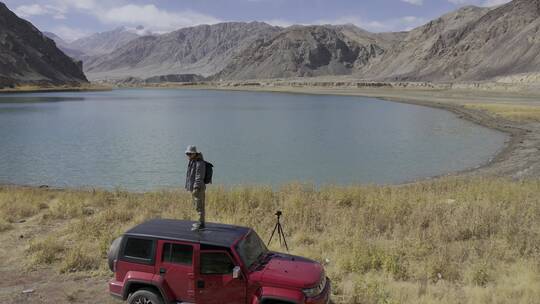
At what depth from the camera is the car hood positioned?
6.60 meters

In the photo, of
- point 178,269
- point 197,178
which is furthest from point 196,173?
point 178,269

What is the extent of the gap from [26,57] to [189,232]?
594ft

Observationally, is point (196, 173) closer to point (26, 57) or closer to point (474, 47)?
point (474, 47)

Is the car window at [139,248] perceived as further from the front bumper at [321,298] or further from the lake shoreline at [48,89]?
the lake shoreline at [48,89]

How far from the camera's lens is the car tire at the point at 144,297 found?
23.0 ft

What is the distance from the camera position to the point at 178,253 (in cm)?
691

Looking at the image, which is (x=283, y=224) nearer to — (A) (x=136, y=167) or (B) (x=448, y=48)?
(A) (x=136, y=167)

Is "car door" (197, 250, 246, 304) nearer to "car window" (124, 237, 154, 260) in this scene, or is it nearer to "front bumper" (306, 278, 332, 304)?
"car window" (124, 237, 154, 260)

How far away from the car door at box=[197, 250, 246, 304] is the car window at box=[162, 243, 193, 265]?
18cm

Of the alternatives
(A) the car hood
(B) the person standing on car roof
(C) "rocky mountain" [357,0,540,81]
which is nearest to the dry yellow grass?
(B) the person standing on car roof

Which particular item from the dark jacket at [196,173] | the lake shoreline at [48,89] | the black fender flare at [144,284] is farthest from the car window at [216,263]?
the lake shoreline at [48,89]

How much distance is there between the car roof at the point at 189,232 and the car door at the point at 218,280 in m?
0.19

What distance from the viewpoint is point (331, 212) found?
14.2 m

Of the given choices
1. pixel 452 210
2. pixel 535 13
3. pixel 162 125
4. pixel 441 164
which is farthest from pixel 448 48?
pixel 452 210
